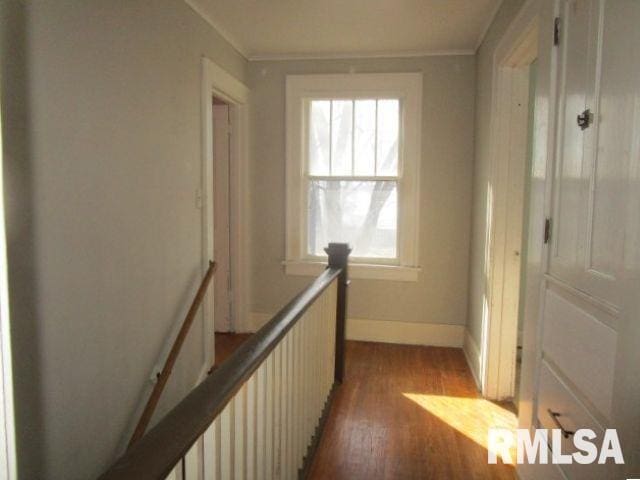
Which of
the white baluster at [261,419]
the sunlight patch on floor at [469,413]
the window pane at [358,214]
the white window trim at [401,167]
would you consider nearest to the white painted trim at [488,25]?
the white window trim at [401,167]

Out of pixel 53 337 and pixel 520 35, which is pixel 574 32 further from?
pixel 53 337

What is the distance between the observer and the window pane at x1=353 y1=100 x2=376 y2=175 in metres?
3.79

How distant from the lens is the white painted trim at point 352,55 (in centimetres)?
357

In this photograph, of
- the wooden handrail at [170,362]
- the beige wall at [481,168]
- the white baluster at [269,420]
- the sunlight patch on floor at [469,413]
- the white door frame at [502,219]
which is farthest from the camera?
the beige wall at [481,168]

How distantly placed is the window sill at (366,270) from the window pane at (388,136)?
849mm

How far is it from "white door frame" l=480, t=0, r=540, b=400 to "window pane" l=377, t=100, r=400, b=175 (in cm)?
114

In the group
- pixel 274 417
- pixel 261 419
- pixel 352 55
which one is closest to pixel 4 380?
pixel 261 419

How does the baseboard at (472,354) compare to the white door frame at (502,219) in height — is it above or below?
below

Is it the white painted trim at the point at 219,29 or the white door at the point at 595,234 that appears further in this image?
the white painted trim at the point at 219,29

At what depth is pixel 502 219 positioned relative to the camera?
105 inches

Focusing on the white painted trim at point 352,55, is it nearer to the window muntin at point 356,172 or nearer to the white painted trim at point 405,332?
the window muntin at point 356,172

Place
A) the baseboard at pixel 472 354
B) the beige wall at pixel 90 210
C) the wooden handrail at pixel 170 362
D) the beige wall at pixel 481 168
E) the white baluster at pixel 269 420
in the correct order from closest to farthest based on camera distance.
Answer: the white baluster at pixel 269 420 < the beige wall at pixel 90 210 < the wooden handrail at pixel 170 362 < the beige wall at pixel 481 168 < the baseboard at pixel 472 354

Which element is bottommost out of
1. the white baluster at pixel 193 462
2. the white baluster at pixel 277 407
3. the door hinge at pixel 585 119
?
the white baluster at pixel 277 407

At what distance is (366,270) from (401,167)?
96 centimetres
